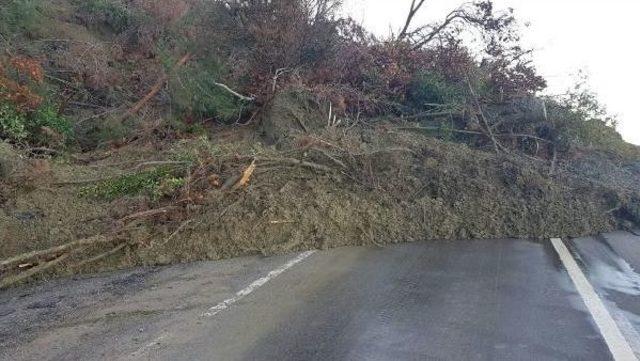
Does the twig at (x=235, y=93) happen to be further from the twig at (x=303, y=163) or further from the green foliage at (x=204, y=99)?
Result: the twig at (x=303, y=163)

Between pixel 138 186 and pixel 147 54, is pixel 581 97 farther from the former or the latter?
pixel 147 54

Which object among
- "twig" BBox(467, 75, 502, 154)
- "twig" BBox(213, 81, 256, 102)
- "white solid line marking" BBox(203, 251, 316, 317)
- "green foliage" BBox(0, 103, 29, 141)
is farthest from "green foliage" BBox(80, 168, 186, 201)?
"twig" BBox(467, 75, 502, 154)

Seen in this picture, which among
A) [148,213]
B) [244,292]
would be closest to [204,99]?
[148,213]

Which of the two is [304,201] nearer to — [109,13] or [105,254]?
[105,254]

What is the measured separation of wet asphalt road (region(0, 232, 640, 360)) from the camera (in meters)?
4.62

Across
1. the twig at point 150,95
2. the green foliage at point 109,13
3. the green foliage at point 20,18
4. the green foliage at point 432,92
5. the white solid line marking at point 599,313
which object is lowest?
the white solid line marking at point 599,313

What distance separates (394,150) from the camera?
9.12m

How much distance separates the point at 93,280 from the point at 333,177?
3797 mm

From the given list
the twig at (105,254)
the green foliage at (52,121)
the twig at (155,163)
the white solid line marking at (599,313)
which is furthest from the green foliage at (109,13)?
the white solid line marking at (599,313)

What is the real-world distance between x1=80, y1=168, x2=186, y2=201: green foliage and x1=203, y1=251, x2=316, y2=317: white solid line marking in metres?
1.99

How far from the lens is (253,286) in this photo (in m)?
6.03

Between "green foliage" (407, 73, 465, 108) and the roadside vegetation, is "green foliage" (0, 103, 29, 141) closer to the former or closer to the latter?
the roadside vegetation

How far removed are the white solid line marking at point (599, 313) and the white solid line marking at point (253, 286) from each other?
3.18m

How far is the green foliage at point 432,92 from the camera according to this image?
11953 mm
